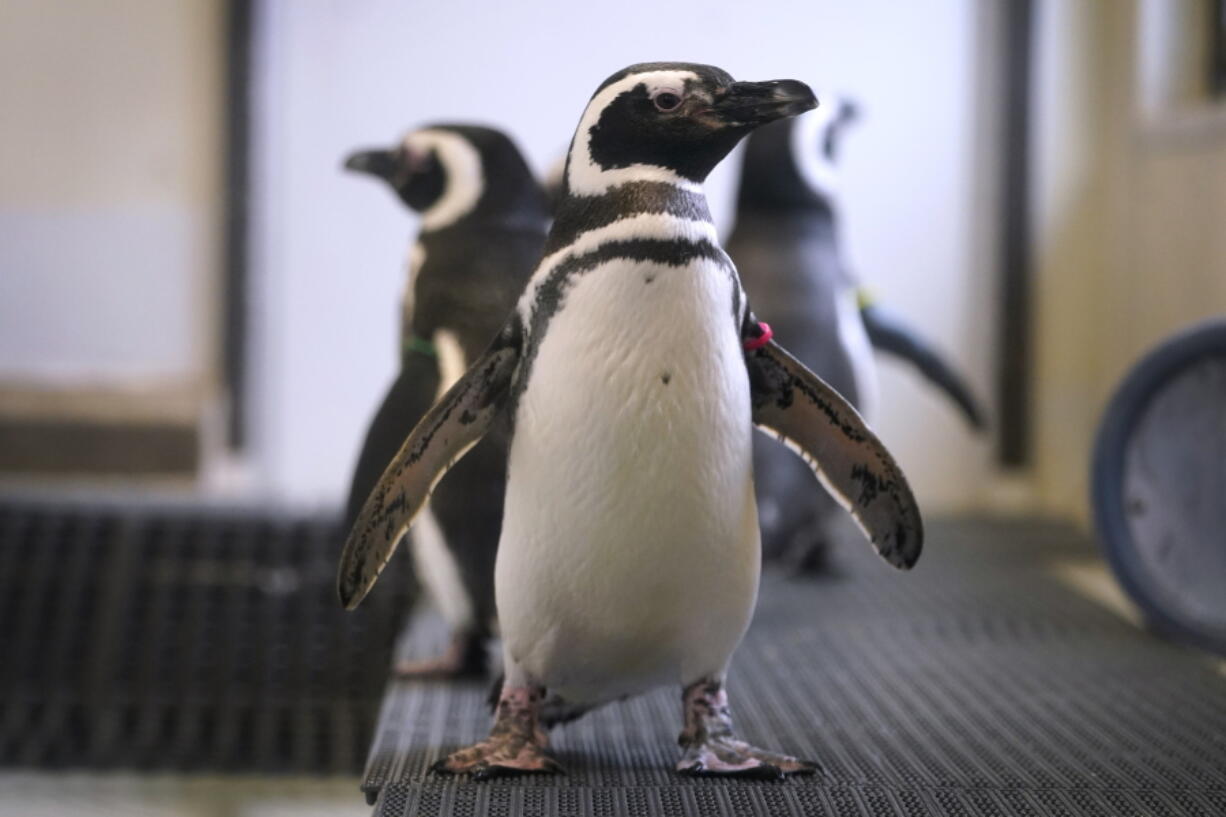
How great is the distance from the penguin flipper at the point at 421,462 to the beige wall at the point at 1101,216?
1640mm

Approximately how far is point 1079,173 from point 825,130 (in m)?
1.06

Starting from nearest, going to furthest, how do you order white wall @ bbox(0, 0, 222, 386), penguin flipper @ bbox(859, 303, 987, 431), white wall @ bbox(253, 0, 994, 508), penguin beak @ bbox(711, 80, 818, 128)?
penguin beak @ bbox(711, 80, 818, 128) → penguin flipper @ bbox(859, 303, 987, 431) → white wall @ bbox(253, 0, 994, 508) → white wall @ bbox(0, 0, 222, 386)

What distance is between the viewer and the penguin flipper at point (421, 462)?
3.16 feet

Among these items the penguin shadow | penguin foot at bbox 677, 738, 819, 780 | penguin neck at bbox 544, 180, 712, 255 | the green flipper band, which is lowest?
the penguin shadow

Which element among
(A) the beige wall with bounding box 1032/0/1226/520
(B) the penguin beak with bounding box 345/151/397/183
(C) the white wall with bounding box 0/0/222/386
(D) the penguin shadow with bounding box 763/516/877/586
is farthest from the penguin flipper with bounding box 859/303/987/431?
(C) the white wall with bounding box 0/0/222/386

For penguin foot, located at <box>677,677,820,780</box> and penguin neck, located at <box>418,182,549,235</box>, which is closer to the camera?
penguin foot, located at <box>677,677,820,780</box>

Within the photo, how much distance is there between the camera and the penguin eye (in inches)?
37.2

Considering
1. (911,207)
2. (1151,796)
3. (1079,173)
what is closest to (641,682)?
(1151,796)

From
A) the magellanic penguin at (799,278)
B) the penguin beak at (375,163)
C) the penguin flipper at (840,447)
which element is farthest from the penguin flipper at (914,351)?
the penguin flipper at (840,447)

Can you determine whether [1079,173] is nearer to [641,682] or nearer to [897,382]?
[897,382]

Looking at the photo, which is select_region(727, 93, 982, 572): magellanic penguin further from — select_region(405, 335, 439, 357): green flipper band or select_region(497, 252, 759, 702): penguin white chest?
select_region(497, 252, 759, 702): penguin white chest

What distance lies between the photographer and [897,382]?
256cm

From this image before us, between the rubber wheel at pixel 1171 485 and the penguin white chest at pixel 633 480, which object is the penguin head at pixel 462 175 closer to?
the penguin white chest at pixel 633 480

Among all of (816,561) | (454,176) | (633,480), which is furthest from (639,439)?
(816,561)
